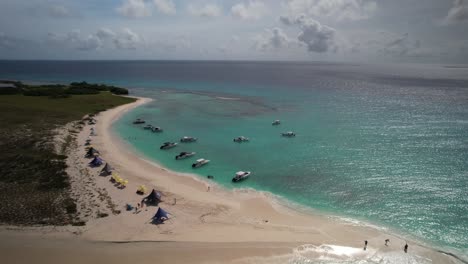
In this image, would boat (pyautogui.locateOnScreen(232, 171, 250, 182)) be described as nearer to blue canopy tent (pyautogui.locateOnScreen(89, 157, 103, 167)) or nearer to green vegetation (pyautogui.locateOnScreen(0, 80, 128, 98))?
blue canopy tent (pyautogui.locateOnScreen(89, 157, 103, 167))

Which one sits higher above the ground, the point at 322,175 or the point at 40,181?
the point at 322,175

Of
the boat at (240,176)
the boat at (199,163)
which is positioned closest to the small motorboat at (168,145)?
the boat at (199,163)

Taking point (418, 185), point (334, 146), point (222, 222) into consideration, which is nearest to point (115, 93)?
point (334, 146)

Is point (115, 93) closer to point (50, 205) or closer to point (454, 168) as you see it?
point (50, 205)

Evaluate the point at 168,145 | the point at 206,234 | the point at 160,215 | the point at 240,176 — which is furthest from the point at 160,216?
the point at 168,145

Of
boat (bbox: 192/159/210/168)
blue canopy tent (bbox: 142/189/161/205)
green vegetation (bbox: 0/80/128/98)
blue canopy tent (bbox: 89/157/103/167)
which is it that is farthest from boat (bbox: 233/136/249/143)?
green vegetation (bbox: 0/80/128/98)
